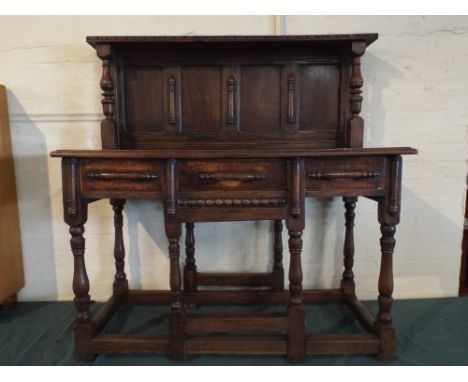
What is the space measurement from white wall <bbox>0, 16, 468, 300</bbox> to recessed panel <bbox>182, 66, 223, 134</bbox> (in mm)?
279

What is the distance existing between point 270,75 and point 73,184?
117 centimetres

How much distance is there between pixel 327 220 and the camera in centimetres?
232

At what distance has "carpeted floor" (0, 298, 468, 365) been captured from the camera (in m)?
1.74

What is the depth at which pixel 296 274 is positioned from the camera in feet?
5.50

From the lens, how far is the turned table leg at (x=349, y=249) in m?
2.15

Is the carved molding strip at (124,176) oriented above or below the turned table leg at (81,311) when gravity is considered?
above

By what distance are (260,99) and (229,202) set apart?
77 centimetres

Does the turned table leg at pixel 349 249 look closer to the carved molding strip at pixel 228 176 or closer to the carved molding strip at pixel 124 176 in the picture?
the carved molding strip at pixel 228 176

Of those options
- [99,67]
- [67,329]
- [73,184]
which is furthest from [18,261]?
[99,67]

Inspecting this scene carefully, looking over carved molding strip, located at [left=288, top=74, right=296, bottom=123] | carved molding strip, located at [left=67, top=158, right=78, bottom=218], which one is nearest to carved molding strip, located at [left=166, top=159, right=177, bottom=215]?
carved molding strip, located at [left=67, top=158, right=78, bottom=218]

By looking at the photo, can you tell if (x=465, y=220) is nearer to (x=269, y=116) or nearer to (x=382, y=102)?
(x=382, y=102)

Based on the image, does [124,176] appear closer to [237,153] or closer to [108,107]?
[237,153]

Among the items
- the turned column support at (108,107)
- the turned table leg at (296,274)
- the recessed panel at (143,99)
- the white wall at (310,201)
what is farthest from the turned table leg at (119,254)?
the turned table leg at (296,274)

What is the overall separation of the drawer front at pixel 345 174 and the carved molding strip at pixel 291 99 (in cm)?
55
